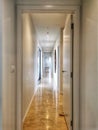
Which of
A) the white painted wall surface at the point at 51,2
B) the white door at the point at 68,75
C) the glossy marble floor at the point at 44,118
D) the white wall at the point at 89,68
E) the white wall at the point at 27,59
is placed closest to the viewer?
the white wall at the point at 89,68

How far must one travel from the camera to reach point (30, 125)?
411cm

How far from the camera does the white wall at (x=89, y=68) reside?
93.4 inches

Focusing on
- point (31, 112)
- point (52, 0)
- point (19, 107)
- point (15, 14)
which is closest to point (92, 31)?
point (52, 0)

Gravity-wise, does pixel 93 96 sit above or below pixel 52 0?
below

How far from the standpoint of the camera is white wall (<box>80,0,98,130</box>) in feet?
7.79

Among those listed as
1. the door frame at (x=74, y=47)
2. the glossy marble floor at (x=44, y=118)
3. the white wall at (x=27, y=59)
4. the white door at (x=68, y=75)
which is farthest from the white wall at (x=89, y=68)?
the white wall at (x=27, y=59)

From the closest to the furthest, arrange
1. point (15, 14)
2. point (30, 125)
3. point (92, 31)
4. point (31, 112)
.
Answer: point (92, 31), point (15, 14), point (30, 125), point (31, 112)

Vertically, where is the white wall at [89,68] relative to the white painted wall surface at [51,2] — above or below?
below

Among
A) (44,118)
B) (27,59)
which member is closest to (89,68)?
(44,118)

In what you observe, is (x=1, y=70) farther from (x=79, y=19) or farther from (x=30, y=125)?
(x=30, y=125)

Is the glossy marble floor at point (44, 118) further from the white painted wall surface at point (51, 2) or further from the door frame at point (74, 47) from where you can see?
the white painted wall surface at point (51, 2)

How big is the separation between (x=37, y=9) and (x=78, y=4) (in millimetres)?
656

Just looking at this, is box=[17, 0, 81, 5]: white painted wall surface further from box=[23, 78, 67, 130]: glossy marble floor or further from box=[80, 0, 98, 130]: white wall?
box=[23, 78, 67, 130]: glossy marble floor

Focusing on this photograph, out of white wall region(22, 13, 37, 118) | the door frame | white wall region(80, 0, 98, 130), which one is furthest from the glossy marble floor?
white wall region(80, 0, 98, 130)
